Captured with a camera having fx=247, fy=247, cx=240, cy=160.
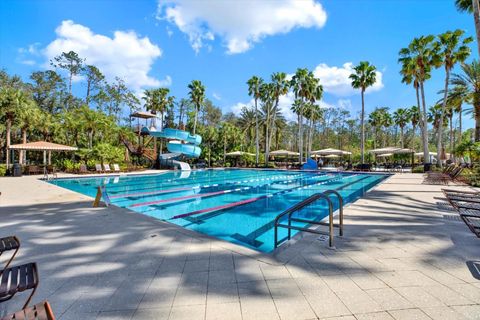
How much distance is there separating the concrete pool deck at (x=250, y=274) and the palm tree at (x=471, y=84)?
18.1 meters

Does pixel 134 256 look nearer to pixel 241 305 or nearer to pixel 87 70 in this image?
pixel 241 305

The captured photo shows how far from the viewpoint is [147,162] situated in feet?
96.3

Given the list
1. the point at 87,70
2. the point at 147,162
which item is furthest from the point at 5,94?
the point at 87,70

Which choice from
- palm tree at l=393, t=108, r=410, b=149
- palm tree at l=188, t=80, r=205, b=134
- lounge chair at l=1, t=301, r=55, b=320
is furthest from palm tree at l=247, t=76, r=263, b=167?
lounge chair at l=1, t=301, r=55, b=320

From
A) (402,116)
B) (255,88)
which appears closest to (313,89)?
(255,88)

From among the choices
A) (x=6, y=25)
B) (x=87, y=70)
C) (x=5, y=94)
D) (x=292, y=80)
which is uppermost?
(x=87, y=70)

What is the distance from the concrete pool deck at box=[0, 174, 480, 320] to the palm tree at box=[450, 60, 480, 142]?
18.1 m

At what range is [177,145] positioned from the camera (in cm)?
2641

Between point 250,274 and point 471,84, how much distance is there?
2507 cm

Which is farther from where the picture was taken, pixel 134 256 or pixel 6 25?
pixel 6 25

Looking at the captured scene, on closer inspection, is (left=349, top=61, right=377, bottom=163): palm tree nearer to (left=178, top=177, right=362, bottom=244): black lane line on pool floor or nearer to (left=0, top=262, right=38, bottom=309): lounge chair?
(left=178, top=177, right=362, bottom=244): black lane line on pool floor

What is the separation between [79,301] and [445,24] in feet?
95.5

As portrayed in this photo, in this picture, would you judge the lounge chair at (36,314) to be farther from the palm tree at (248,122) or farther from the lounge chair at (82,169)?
the palm tree at (248,122)

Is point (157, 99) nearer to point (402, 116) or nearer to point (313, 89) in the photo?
point (313, 89)
